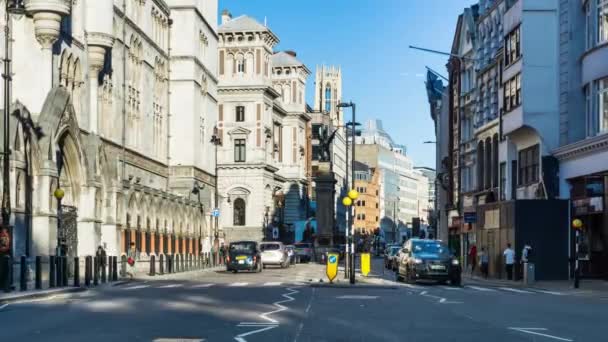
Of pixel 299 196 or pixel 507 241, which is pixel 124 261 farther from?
pixel 299 196

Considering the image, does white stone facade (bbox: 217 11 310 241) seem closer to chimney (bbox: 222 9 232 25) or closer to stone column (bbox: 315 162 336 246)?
chimney (bbox: 222 9 232 25)

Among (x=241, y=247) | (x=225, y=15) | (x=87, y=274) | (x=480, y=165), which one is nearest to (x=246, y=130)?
(x=225, y=15)

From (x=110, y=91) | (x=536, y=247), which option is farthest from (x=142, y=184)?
(x=536, y=247)

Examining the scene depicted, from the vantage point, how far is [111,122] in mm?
58031

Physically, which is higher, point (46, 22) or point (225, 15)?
point (225, 15)

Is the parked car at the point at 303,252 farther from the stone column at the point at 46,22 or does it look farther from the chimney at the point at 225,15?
the chimney at the point at 225,15

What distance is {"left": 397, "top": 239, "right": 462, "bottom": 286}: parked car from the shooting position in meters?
40.5

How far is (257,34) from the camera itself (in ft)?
363

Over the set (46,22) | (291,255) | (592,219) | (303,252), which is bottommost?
(303,252)

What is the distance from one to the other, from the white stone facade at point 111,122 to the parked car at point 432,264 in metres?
14.7

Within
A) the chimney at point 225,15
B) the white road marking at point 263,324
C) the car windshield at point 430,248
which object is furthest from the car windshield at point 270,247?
the chimney at point 225,15

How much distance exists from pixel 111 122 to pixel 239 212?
2078 inches

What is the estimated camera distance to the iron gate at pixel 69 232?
4706 centimetres

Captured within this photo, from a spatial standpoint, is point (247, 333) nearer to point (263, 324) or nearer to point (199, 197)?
point (263, 324)
